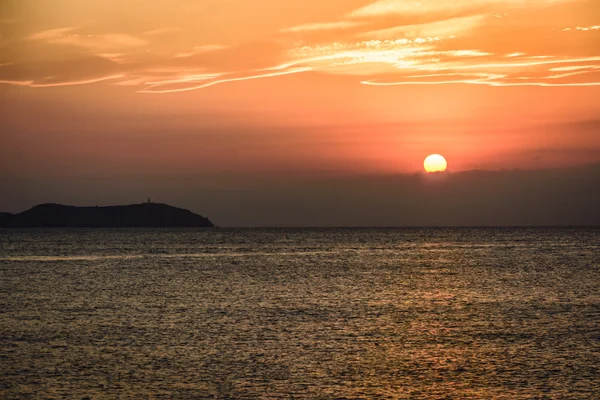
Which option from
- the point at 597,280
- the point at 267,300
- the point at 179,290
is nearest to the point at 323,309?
the point at 267,300

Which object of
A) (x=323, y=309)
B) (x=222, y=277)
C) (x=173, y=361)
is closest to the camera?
(x=173, y=361)

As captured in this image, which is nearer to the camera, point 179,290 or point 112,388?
point 112,388

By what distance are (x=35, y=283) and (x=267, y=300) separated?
94.7 ft

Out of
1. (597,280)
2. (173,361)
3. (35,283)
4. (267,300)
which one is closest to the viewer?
(173,361)

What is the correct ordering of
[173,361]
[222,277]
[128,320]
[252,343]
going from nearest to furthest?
[173,361] < [252,343] < [128,320] < [222,277]

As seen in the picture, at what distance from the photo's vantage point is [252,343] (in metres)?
36.9

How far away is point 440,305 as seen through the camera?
54.5m

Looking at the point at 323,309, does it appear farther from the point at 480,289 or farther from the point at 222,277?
the point at 222,277

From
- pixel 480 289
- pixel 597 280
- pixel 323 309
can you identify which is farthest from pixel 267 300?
pixel 597 280

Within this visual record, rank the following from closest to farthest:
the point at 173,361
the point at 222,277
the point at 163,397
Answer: the point at 163,397 → the point at 173,361 → the point at 222,277

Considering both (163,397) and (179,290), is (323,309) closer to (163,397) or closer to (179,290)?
(179,290)

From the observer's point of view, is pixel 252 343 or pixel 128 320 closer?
pixel 252 343

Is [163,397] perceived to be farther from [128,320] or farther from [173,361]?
[128,320]

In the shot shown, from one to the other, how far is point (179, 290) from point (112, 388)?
41.0m
